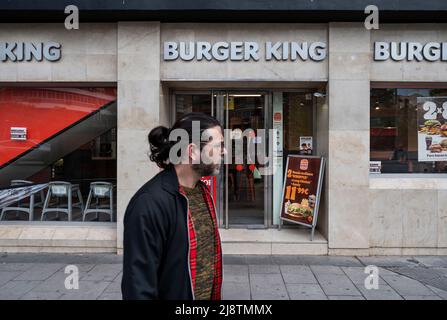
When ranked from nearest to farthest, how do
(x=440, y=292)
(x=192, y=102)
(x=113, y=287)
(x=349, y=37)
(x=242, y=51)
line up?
1. (x=440, y=292)
2. (x=113, y=287)
3. (x=349, y=37)
4. (x=242, y=51)
5. (x=192, y=102)

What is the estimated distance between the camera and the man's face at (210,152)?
231 cm

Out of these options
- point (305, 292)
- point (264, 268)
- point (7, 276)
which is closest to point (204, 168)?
point (305, 292)

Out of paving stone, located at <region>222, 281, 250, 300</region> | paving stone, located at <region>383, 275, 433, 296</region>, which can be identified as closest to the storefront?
paving stone, located at <region>383, 275, 433, 296</region>

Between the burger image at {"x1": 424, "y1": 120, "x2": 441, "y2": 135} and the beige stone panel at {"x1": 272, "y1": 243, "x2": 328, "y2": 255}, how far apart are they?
2.81 metres

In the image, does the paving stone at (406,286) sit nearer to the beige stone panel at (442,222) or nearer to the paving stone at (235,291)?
the beige stone panel at (442,222)

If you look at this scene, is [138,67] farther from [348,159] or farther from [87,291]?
[348,159]

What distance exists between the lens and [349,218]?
658 centimetres

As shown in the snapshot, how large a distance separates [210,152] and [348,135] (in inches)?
189

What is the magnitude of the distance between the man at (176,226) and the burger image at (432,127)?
5.92 metres

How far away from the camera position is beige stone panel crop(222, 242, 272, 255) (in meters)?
6.64

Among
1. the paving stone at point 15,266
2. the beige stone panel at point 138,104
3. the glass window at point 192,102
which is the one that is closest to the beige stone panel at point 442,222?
the glass window at point 192,102

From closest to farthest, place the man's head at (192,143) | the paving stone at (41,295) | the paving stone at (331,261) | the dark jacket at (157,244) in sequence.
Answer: the dark jacket at (157,244) < the man's head at (192,143) < the paving stone at (41,295) < the paving stone at (331,261)

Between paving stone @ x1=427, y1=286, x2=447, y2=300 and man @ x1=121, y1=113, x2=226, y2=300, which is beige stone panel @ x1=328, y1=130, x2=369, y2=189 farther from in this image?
man @ x1=121, y1=113, x2=226, y2=300
